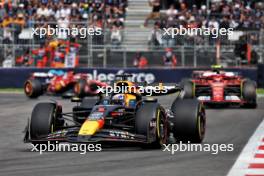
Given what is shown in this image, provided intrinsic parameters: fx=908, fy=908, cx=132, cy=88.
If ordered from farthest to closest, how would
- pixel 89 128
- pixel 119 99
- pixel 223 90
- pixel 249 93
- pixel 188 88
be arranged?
pixel 188 88
pixel 223 90
pixel 249 93
pixel 119 99
pixel 89 128

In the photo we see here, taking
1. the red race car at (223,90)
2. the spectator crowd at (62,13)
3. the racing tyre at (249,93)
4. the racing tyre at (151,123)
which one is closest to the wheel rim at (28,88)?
the spectator crowd at (62,13)

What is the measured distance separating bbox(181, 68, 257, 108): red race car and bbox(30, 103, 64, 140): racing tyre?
9.90 meters

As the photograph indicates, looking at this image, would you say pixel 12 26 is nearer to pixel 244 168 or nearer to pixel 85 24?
pixel 85 24

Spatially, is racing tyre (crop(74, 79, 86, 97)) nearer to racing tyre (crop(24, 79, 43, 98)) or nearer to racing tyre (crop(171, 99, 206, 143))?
racing tyre (crop(24, 79, 43, 98))

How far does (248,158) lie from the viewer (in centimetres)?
1290

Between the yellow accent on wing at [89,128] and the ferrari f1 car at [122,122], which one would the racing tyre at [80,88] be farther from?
the yellow accent on wing at [89,128]

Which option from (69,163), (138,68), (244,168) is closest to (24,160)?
(69,163)

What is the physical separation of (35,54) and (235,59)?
7491mm

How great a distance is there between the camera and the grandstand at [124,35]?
33656 mm

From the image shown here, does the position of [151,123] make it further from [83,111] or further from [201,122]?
[201,122]

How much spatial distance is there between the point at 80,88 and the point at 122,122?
44.7 feet

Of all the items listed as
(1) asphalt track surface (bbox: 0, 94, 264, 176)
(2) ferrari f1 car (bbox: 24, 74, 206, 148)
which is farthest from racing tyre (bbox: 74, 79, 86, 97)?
(2) ferrari f1 car (bbox: 24, 74, 206, 148)

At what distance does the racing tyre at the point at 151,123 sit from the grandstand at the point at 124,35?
19774mm

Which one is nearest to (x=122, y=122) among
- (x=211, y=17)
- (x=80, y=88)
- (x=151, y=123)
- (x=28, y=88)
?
(x=151, y=123)
